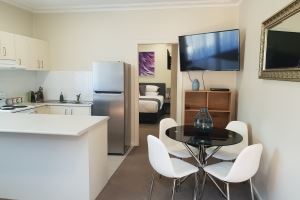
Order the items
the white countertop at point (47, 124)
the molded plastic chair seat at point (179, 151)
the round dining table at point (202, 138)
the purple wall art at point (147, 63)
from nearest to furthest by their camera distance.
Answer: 1. the white countertop at point (47, 124)
2. the round dining table at point (202, 138)
3. the molded plastic chair seat at point (179, 151)
4. the purple wall art at point (147, 63)

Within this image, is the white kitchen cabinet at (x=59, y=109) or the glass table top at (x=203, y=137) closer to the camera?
the glass table top at (x=203, y=137)

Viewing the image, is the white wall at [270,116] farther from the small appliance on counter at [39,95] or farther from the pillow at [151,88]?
the pillow at [151,88]

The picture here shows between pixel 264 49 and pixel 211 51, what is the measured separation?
4.49ft

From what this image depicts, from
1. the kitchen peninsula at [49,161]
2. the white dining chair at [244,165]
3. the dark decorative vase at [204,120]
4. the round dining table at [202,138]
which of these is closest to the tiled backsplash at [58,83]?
the kitchen peninsula at [49,161]

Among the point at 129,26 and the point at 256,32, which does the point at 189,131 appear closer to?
the point at 256,32

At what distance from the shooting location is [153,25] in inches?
180

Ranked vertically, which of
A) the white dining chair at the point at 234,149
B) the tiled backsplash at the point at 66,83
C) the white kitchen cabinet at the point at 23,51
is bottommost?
the white dining chair at the point at 234,149

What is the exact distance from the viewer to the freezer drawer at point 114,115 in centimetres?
434

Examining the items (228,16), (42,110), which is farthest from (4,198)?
(228,16)

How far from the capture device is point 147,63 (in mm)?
8469

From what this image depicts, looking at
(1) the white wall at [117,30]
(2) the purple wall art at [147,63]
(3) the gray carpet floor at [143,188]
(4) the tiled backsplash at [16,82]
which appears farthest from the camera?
(2) the purple wall art at [147,63]

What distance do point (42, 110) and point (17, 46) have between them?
4.00 feet

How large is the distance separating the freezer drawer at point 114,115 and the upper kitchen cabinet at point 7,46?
5.12ft

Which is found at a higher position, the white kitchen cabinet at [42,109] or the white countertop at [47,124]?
the white countertop at [47,124]
